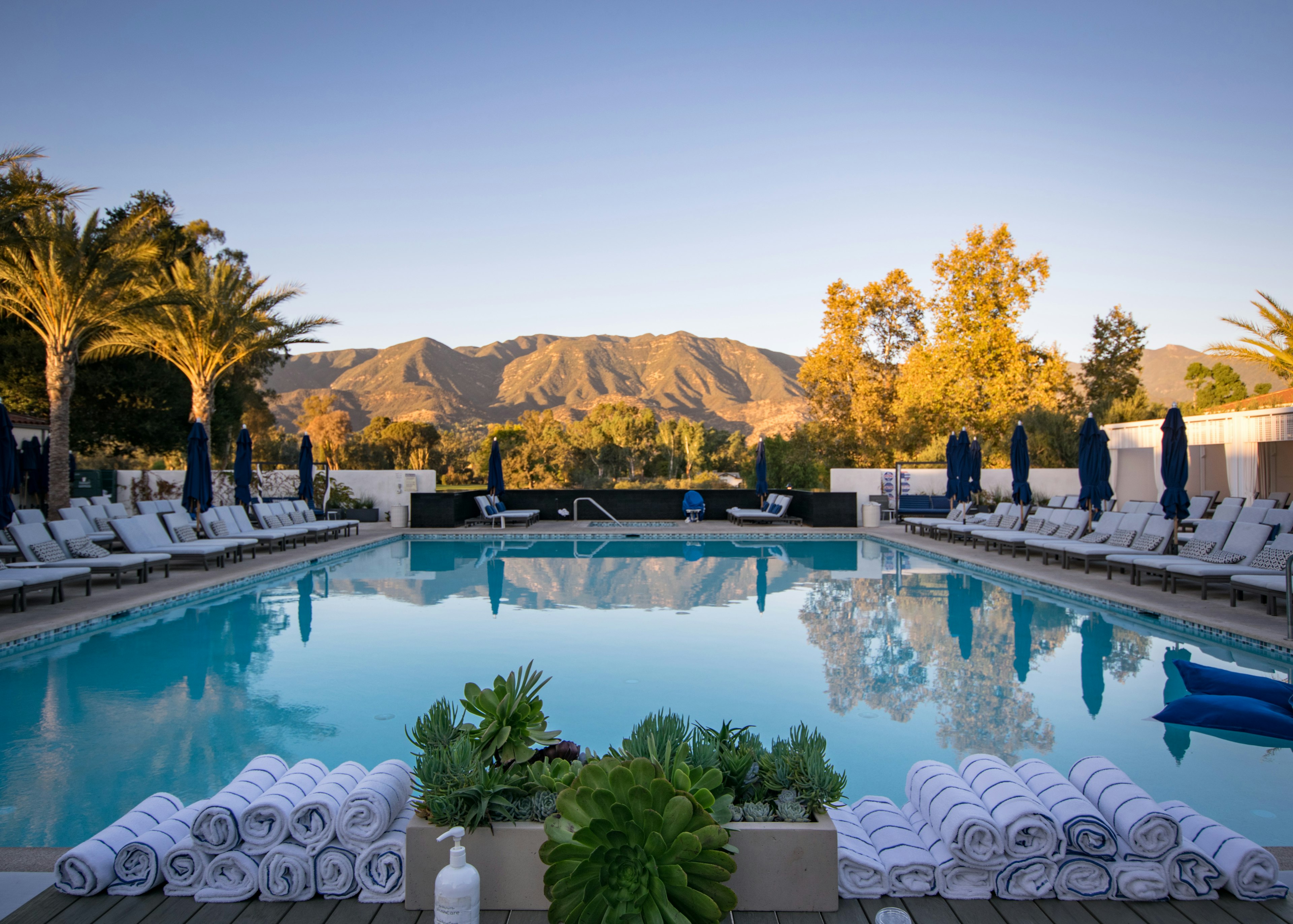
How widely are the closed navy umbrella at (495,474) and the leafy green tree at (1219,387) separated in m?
33.1

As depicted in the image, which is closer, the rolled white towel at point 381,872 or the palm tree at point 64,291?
the rolled white towel at point 381,872

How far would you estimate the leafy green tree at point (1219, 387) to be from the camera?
35844 mm

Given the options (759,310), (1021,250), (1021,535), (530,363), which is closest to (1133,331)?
(1021,250)

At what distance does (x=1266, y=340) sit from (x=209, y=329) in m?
25.0

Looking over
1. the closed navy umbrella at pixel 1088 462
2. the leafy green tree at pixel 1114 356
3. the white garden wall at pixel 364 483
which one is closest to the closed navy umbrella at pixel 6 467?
the white garden wall at pixel 364 483

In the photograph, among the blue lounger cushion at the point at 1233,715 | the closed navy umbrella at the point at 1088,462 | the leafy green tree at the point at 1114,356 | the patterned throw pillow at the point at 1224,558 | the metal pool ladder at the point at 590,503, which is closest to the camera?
the blue lounger cushion at the point at 1233,715

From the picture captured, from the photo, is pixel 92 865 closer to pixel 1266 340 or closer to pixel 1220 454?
pixel 1220 454

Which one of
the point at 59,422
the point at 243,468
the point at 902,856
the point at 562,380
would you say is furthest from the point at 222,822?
the point at 562,380

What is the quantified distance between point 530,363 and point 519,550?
8850 centimetres

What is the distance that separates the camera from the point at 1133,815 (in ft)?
7.09

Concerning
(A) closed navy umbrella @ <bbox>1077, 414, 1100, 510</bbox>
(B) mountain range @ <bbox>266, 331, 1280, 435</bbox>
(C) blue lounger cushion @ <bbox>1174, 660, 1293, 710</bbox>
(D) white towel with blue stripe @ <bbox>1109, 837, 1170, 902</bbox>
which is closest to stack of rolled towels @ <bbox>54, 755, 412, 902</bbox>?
(D) white towel with blue stripe @ <bbox>1109, 837, 1170, 902</bbox>

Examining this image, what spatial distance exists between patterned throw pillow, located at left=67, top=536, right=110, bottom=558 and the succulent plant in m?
8.80

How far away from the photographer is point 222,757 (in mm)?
4148

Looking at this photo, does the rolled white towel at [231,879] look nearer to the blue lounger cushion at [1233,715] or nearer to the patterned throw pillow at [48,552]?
the blue lounger cushion at [1233,715]
